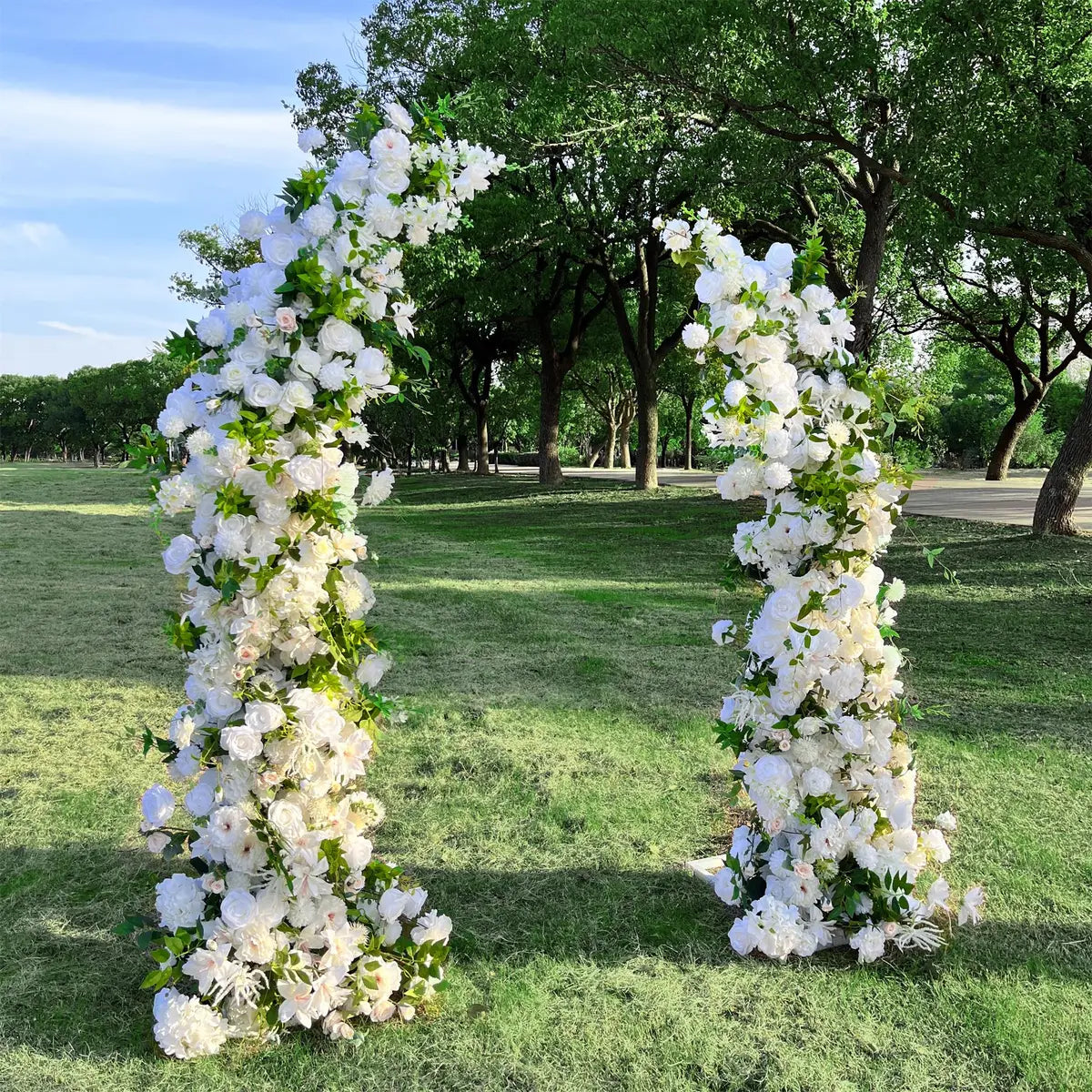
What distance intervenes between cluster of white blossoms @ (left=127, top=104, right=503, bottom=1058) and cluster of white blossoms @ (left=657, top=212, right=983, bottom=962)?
1137mm

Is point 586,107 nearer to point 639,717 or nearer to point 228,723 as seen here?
point 639,717

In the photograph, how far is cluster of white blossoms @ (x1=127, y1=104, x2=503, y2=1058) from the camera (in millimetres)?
2793

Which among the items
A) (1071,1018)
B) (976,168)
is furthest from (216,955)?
(976,168)

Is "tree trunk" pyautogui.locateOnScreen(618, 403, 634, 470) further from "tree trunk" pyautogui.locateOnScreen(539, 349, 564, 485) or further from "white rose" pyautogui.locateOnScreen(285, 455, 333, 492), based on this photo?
"white rose" pyautogui.locateOnScreen(285, 455, 333, 492)

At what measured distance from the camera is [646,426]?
21.8 meters

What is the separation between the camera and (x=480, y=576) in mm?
12195

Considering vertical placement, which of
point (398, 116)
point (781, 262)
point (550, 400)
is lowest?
point (781, 262)

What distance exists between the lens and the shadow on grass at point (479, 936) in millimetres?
3141

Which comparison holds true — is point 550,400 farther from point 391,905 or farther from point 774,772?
point 391,905

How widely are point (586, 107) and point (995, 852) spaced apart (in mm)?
14864

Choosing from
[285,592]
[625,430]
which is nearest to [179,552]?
[285,592]

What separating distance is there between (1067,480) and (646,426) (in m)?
10.4

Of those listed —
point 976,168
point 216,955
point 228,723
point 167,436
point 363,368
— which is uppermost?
point 976,168

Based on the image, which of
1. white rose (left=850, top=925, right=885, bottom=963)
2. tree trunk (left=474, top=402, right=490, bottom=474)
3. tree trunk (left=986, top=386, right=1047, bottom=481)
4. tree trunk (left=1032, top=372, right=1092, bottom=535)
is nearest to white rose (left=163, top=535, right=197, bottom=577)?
white rose (left=850, top=925, right=885, bottom=963)
